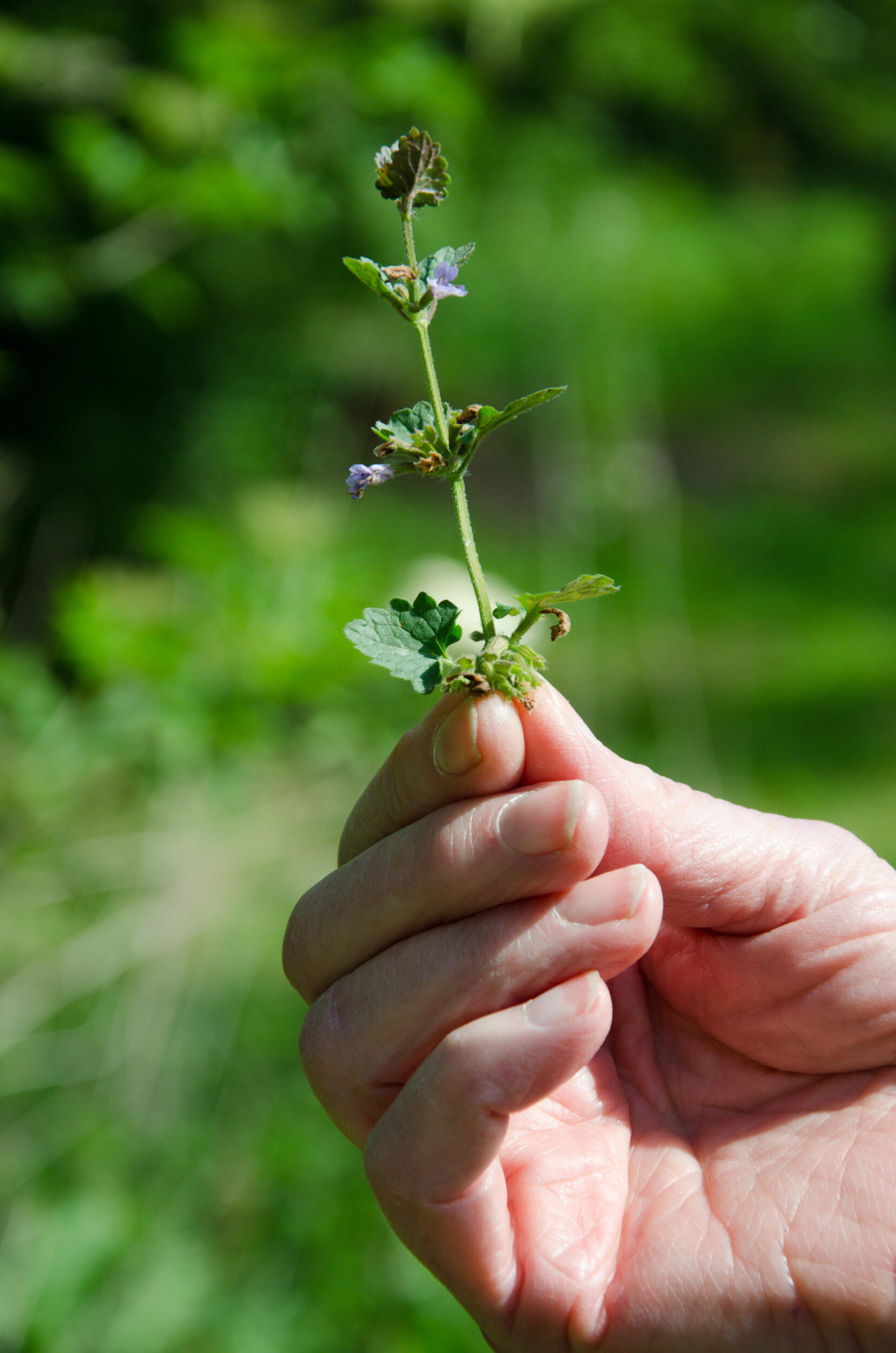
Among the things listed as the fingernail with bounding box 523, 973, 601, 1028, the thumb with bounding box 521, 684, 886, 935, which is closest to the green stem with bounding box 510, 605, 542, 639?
the thumb with bounding box 521, 684, 886, 935

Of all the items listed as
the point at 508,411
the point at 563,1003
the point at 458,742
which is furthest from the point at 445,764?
the point at 508,411

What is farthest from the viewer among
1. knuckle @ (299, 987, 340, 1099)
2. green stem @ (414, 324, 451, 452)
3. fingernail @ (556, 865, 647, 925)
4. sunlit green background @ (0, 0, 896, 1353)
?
sunlit green background @ (0, 0, 896, 1353)

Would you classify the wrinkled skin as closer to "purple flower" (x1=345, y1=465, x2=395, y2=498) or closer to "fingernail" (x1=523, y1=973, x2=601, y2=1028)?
"fingernail" (x1=523, y1=973, x2=601, y2=1028)

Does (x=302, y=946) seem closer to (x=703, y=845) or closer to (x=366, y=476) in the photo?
(x=703, y=845)

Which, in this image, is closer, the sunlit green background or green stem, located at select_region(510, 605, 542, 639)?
green stem, located at select_region(510, 605, 542, 639)

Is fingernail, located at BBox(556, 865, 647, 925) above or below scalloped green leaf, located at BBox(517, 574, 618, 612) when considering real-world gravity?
below

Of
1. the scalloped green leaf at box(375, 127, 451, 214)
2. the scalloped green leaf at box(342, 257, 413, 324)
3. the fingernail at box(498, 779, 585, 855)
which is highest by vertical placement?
the scalloped green leaf at box(375, 127, 451, 214)

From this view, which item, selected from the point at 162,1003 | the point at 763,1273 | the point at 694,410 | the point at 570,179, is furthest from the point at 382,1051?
the point at 694,410
